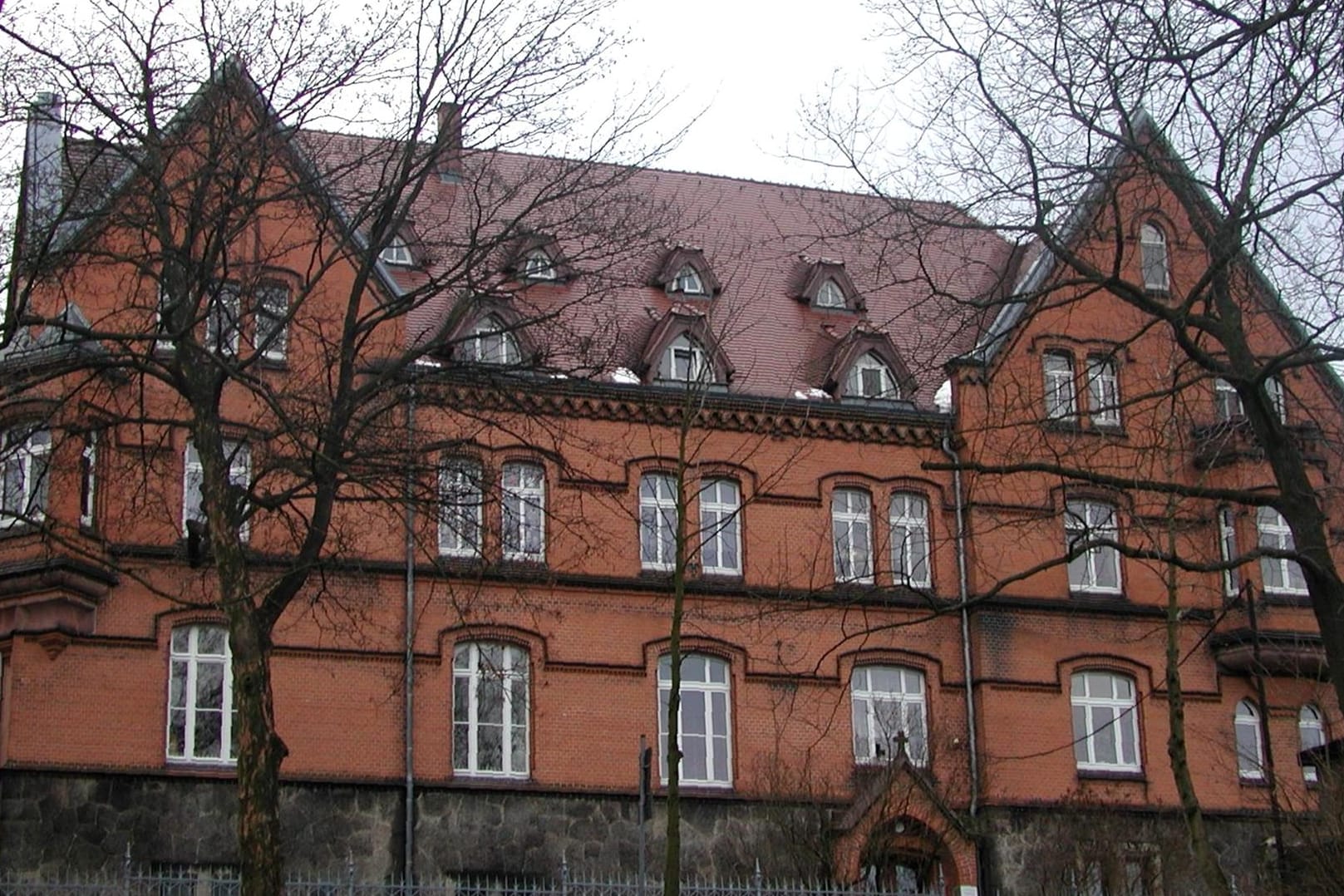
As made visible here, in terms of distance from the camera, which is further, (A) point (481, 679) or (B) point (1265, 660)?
(B) point (1265, 660)

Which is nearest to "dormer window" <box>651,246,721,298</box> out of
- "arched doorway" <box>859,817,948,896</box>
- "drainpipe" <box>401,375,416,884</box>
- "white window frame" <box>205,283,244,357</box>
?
"drainpipe" <box>401,375,416,884</box>

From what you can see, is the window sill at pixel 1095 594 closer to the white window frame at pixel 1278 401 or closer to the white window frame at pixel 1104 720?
the white window frame at pixel 1104 720

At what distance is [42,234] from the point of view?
15156mm

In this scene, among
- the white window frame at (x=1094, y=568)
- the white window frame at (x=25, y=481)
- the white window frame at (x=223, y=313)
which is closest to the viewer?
the white window frame at (x=223, y=313)

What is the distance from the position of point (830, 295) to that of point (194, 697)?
40.3ft

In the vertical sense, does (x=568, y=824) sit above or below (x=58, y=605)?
below

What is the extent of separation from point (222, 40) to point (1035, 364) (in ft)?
54.9

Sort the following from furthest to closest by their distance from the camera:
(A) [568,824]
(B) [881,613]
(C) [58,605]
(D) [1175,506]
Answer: (B) [881,613] → (A) [568,824] → (C) [58,605] → (D) [1175,506]

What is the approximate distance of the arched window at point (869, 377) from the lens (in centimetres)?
2998

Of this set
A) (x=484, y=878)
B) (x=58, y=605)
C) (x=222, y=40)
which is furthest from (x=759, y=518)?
(x=222, y=40)

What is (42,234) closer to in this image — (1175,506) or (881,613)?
(1175,506)

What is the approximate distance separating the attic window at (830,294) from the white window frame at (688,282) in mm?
2007

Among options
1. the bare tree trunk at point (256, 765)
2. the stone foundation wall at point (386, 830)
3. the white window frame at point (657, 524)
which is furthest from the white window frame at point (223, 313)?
the white window frame at point (657, 524)

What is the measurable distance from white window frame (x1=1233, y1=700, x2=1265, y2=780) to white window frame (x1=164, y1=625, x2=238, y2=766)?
1477 cm
